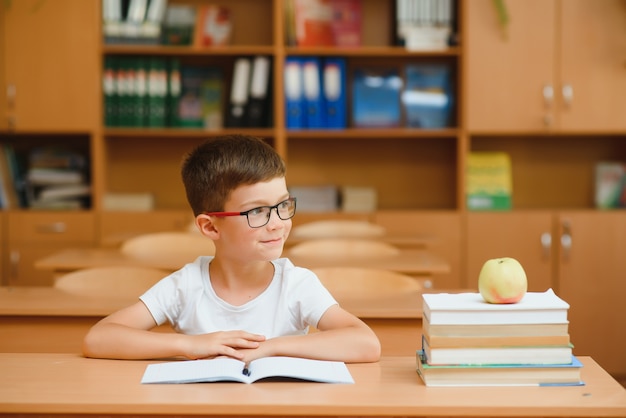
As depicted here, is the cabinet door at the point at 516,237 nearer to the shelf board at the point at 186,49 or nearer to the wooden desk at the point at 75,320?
the shelf board at the point at 186,49

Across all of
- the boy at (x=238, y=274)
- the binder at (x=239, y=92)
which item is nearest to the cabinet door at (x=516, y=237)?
the binder at (x=239, y=92)

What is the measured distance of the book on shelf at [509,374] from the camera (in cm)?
152

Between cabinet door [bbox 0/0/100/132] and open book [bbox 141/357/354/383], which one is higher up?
cabinet door [bbox 0/0/100/132]

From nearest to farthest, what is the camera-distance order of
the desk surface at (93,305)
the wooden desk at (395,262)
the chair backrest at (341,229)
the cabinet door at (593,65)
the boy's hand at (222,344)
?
the boy's hand at (222,344) < the desk surface at (93,305) < the wooden desk at (395,262) < the chair backrest at (341,229) < the cabinet door at (593,65)

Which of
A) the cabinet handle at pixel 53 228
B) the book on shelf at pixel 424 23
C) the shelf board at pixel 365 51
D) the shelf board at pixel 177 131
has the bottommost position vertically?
the cabinet handle at pixel 53 228

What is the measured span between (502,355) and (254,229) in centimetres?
61

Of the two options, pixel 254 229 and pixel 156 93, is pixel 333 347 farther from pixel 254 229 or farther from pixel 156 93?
pixel 156 93

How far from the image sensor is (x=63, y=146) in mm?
5172

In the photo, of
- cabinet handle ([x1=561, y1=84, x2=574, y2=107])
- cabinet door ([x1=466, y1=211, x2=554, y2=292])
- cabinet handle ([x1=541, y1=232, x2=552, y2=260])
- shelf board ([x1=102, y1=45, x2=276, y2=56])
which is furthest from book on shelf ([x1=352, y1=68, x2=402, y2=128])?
cabinet handle ([x1=541, y1=232, x2=552, y2=260])

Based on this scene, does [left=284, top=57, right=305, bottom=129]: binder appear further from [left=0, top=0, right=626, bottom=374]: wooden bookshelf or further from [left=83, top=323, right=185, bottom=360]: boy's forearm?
[left=83, top=323, right=185, bottom=360]: boy's forearm

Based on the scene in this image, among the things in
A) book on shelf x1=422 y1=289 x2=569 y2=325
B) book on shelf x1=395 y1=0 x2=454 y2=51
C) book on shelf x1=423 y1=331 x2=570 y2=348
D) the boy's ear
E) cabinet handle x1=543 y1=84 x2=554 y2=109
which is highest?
book on shelf x1=395 y1=0 x2=454 y2=51

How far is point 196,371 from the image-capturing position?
5.22 ft

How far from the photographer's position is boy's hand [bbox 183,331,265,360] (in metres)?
1.69

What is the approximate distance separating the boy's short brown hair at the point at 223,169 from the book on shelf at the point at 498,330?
0.58m
